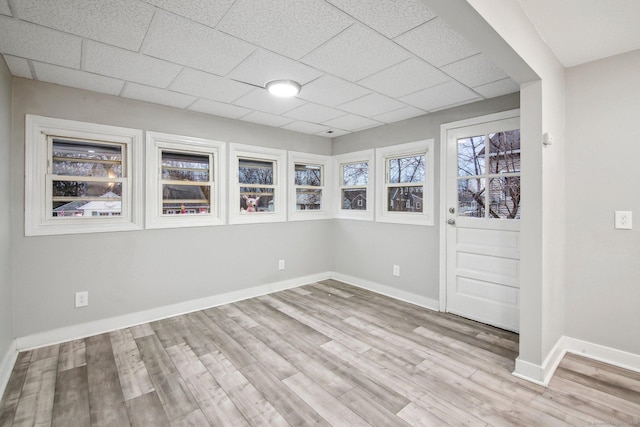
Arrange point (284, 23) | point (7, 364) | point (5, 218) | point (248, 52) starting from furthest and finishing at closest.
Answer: point (5, 218), point (7, 364), point (248, 52), point (284, 23)

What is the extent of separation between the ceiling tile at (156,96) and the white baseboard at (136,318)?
226 centimetres

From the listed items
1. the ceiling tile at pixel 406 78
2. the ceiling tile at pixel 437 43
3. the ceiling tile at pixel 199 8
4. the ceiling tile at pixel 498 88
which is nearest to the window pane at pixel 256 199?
the ceiling tile at pixel 406 78

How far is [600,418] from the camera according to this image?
1820mm

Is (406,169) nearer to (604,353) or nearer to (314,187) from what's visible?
(314,187)

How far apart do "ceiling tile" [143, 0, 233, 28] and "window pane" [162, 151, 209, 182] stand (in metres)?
2.02

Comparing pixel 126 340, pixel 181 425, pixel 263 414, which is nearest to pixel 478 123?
pixel 263 414

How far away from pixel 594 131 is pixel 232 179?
12.0ft

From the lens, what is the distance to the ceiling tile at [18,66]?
7.43ft

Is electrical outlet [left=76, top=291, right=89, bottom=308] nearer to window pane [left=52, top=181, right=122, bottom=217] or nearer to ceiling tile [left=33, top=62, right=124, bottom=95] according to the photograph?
window pane [left=52, top=181, right=122, bottom=217]

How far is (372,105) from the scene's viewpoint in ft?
11.0

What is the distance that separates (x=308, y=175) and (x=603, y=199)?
350 cm

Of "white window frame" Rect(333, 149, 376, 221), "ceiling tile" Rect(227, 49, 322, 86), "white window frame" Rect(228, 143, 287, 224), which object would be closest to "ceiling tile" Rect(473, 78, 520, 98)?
"ceiling tile" Rect(227, 49, 322, 86)

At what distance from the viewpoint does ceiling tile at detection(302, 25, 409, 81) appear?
199 centimetres

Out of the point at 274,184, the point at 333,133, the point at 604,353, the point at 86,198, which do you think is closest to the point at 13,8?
the point at 86,198
